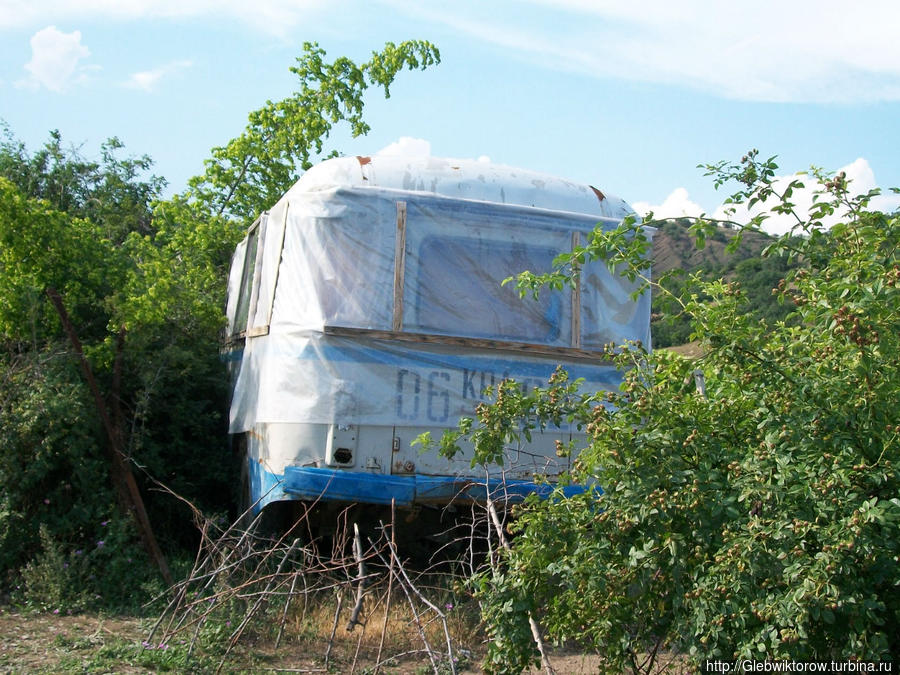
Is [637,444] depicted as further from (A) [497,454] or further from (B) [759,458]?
(A) [497,454]

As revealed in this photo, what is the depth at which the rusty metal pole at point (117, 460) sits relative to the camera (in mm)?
6926

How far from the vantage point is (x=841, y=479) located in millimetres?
3348

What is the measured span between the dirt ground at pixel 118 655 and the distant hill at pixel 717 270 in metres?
1.94

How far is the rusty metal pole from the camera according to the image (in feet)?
22.7

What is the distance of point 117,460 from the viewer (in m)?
7.13

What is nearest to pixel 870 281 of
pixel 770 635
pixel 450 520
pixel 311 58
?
pixel 770 635

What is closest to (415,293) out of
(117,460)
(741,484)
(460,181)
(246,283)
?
(460,181)

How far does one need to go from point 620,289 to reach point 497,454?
301 cm

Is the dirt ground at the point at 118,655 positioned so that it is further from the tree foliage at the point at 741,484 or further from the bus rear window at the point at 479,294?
the bus rear window at the point at 479,294

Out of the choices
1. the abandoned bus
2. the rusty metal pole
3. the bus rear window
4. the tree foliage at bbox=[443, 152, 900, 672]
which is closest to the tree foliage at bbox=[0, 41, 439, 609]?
the rusty metal pole

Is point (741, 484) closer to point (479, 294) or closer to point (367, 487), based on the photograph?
point (367, 487)

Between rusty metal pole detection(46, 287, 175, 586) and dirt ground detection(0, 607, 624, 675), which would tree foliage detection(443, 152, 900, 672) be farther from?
rusty metal pole detection(46, 287, 175, 586)

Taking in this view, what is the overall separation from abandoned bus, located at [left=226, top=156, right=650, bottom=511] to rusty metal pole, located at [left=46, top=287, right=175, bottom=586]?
0.90m

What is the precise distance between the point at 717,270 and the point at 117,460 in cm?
991
